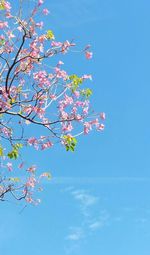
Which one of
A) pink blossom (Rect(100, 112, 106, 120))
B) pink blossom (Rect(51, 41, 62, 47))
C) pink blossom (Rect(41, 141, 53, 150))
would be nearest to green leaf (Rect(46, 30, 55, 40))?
pink blossom (Rect(51, 41, 62, 47))

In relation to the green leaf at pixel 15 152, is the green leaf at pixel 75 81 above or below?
above

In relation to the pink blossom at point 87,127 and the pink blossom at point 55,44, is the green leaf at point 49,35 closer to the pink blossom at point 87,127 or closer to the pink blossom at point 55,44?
the pink blossom at point 55,44

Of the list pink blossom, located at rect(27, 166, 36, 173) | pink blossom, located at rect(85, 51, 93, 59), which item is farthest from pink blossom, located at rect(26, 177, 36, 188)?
pink blossom, located at rect(85, 51, 93, 59)

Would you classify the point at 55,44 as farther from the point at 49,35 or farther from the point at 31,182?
the point at 31,182

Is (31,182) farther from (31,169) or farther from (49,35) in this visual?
(49,35)

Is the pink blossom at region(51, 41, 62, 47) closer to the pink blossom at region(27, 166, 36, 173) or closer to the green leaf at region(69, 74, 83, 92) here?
the green leaf at region(69, 74, 83, 92)

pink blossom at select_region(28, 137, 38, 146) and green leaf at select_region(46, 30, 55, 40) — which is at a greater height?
green leaf at select_region(46, 30, 55, 40)

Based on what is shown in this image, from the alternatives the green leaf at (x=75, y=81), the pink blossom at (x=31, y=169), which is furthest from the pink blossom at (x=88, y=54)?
the pink blossom at (x=31, y=169)

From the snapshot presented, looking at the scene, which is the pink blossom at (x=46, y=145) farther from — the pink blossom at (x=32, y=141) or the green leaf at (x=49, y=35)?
the green leaf at (x=49, y=35)

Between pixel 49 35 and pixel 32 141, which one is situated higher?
pixel 49 35

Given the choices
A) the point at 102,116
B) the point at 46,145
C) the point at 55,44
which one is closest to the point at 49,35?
the point at 55,44

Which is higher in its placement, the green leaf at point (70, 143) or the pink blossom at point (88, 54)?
the pink blossom at point (88, 54)

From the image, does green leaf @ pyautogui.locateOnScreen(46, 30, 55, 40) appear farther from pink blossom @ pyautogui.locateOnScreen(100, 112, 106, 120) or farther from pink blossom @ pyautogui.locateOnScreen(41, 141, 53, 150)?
pink blossom @ pyautogui.locateOnScreen(41, 141, 53, 150)

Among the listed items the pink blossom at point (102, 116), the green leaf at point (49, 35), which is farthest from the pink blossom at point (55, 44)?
the pink blossom at point (102, 116)
